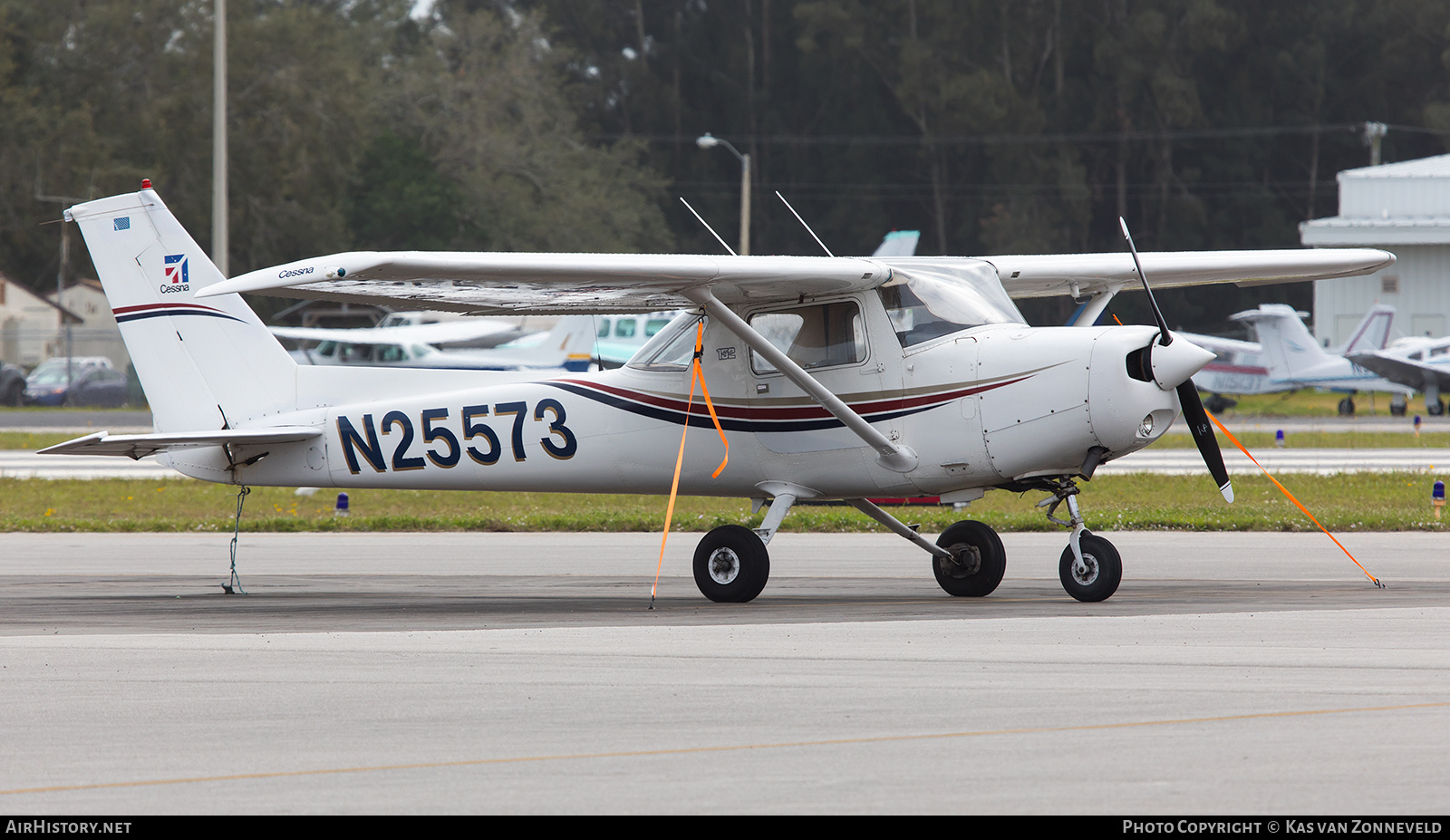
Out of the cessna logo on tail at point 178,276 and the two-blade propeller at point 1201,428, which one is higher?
the cessna logo on tail at point 178,276

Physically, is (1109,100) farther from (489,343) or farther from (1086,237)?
(489,343)

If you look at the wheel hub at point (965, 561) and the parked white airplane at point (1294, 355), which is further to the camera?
the parked white airplane at point (1294, 355)

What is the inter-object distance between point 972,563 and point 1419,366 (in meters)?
31.6

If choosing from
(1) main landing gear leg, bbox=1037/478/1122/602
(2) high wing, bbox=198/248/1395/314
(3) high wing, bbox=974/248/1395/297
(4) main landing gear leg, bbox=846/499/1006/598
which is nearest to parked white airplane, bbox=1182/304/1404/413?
(3) high wing, bbox=974/248/1395/297

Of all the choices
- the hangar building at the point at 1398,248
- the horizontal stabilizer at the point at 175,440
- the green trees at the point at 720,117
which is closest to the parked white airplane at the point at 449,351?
the green trees at the point at 720,117

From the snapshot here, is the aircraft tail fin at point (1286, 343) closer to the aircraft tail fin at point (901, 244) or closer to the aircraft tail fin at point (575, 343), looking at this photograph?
the aircraft tail fin at point (901, 244)

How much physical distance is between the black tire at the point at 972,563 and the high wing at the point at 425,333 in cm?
2915

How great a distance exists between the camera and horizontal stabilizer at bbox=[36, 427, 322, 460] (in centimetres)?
1070

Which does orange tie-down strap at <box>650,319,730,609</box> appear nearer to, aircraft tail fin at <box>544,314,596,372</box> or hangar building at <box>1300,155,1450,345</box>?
aircraft tail fin at <box>544,314,596,372</box>

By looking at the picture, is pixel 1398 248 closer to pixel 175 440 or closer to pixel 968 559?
pixel 968 559

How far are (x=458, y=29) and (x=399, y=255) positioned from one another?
2674 inches

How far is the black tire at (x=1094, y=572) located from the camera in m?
9.97

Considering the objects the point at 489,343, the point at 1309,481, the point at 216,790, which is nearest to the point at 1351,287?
the point at 489,343

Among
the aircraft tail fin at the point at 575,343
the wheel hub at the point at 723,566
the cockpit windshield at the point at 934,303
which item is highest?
the cockpit windshield at the point at 934,303
